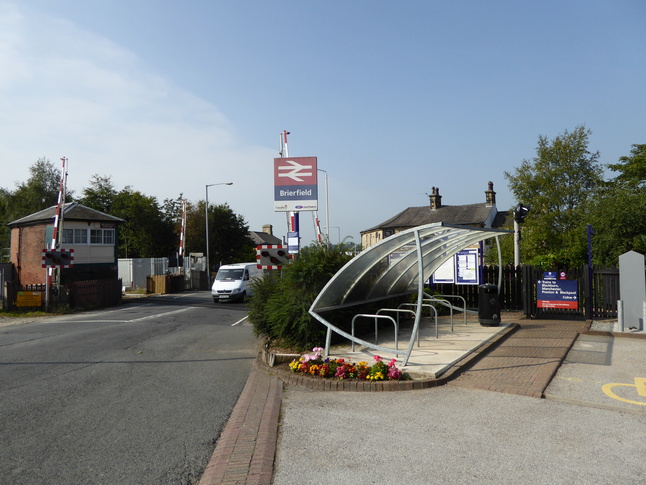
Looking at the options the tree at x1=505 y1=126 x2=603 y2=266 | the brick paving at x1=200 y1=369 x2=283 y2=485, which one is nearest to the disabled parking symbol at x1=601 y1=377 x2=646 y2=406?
the brick paving at x1=200 y1=369 x2=283 y2=485

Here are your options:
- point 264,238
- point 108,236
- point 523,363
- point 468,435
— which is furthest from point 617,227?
point 264,238

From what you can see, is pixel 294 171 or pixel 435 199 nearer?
pixel 294 171

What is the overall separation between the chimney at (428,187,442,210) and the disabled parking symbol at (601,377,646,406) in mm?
56519

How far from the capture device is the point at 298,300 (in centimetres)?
920

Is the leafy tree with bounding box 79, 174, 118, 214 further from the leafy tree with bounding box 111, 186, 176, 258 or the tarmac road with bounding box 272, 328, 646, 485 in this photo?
the tarmac road with bounding box 272, 328, 646, 485

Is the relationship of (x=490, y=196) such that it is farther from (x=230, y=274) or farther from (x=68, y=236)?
(x=68, y=236)

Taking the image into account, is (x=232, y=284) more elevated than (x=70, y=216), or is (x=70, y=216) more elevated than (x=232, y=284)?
(x=70, y=216)

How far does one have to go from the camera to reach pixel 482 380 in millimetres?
6965

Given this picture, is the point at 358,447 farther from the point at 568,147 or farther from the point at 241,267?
the point at 568,147

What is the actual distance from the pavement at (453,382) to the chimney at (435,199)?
172 ft

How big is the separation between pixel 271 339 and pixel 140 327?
20.3 feet

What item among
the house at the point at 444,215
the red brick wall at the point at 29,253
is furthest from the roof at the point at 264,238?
the red brick wall at the point at 29,253

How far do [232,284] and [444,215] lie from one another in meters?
42.7

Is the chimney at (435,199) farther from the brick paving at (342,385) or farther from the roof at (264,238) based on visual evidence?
the brick paving at (342,385)
